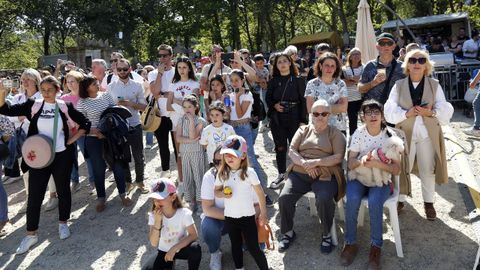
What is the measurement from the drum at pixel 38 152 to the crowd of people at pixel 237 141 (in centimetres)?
9

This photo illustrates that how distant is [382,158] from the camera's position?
12.2ft

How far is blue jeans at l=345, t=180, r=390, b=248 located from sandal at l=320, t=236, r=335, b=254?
0.20m

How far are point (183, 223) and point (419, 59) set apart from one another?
2942mm

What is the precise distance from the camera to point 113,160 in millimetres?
5211

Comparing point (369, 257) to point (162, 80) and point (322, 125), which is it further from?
point (162, 80)

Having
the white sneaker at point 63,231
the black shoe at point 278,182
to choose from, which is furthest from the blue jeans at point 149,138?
the white sneaker at point 63,231

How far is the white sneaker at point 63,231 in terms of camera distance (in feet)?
15.4

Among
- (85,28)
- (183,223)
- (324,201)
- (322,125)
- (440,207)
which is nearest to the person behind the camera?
(183,223)

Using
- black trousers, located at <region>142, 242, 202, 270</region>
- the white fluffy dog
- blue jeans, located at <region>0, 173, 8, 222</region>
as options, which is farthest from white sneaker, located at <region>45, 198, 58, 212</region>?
the white fluffy dog

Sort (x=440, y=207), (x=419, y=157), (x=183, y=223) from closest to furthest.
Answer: (x=183, y=223) < (x=419, y=157) < (x=440, y=207)

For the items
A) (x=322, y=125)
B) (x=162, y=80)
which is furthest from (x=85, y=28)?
(x=322, y=125)

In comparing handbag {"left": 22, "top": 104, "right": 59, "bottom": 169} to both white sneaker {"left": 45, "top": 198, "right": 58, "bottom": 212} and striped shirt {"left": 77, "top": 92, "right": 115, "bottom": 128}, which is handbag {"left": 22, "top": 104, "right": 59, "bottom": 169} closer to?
striped shirt {"left": 77, "top": 92, "right": 115, "bottom": 128}

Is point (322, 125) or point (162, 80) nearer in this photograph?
point (322, 125)

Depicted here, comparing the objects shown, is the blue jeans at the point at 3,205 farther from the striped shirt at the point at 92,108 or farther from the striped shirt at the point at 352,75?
the striped shirt at the point at 352,75
